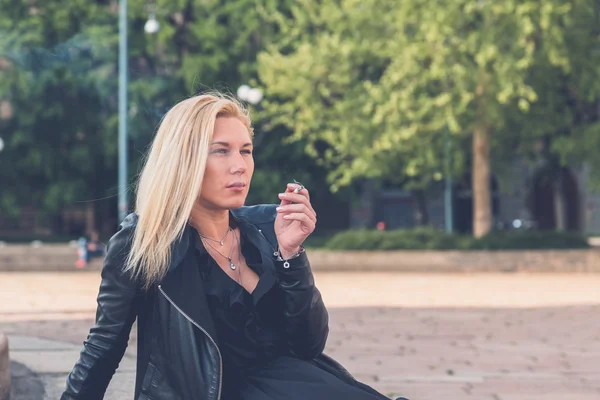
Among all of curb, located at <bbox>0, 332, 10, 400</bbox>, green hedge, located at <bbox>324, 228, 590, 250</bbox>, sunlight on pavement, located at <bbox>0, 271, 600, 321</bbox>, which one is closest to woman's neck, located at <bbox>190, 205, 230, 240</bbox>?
curb, located at <bbox>0, 332, 10, 400</bbox>

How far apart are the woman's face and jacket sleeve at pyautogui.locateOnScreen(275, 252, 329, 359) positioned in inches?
10.1

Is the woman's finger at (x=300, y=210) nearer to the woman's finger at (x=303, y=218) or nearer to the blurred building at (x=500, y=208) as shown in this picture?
the woman's finger at (x=303, y=218)

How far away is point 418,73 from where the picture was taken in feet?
75.9

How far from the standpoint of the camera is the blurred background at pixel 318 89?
22.8 meters

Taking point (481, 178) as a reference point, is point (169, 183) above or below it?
above

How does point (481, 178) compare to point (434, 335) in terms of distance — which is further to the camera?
point (481, 178)

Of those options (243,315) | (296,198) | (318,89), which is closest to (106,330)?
(243,315)

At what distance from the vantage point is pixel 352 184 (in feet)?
111

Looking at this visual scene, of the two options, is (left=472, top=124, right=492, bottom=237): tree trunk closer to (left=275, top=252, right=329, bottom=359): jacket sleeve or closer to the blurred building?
(left=275, top=252, right=329, bottom=359): jacket sleeve

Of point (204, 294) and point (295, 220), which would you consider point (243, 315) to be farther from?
point (295, 220)

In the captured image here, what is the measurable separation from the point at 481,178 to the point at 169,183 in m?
22.2

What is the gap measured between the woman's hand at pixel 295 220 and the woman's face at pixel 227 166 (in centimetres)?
13

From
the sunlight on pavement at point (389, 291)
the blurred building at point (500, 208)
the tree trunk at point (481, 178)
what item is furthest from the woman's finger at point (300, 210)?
the blurred building at point (500, 208)

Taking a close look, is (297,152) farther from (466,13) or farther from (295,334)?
(295,334)
